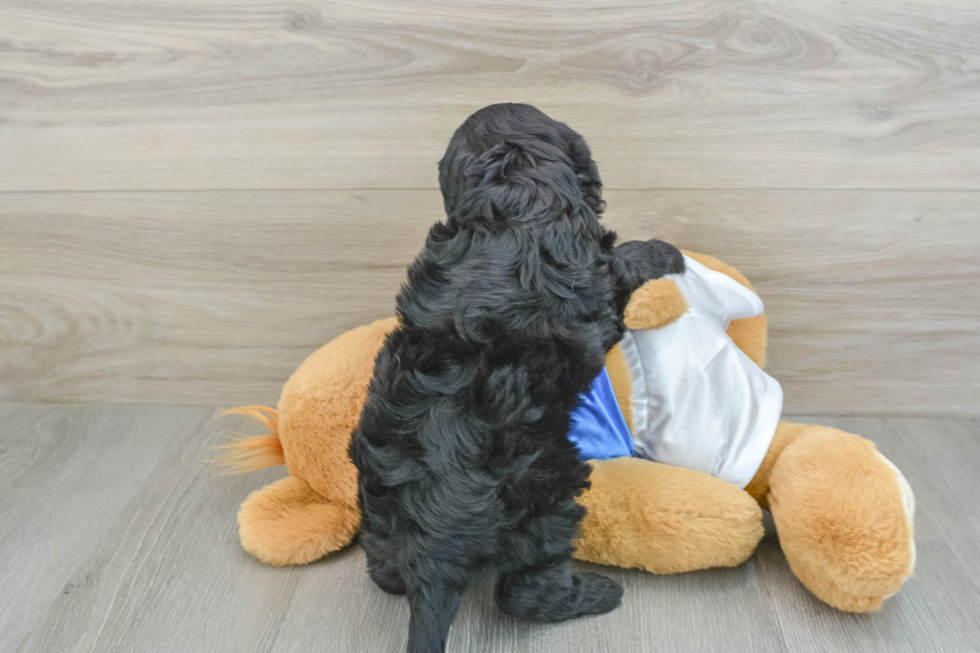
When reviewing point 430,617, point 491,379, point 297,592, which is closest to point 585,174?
point 491,379

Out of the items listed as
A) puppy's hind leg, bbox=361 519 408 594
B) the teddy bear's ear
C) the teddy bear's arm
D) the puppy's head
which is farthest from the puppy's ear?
puppy's hind leg, bbox=361 519 408 594

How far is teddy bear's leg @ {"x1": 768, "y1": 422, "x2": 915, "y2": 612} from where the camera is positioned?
0.75m

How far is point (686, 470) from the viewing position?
860 mm

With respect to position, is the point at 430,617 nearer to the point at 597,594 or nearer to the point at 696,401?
the point at 597,594

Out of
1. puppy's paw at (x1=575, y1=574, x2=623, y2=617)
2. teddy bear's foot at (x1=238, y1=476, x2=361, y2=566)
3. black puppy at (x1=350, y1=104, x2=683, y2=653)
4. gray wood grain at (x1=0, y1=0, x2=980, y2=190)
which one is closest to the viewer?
black puppy at (x1=350, y1=104, x2=683, y2=653)

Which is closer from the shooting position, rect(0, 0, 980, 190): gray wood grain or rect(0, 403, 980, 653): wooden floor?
rect(0, 403, 980, 653): wooden floor

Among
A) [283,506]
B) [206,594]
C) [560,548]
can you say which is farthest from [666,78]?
[206,594]

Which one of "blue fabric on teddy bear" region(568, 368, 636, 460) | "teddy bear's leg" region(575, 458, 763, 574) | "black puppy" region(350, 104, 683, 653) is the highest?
"black puppy" region(350, 104, 683, 653)

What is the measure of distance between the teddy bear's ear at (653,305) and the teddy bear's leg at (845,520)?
0.75 ft

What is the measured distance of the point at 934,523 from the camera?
3.14 ft

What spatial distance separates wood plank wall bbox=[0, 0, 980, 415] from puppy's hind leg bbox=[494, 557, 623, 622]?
554 millimetres

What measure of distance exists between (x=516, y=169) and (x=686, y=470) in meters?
0.42

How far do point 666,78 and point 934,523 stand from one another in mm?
713

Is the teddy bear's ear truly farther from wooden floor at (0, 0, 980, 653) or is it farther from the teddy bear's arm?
wooden floor at (0, 0, 980, 653)
